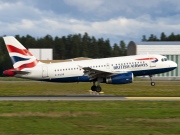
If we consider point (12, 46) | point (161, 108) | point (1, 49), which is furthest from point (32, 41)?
point (161, 108)

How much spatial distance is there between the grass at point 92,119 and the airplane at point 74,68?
14.6 metres

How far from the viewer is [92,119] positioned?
2012 cm

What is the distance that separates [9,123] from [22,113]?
3610 mm

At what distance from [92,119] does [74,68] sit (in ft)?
71.2

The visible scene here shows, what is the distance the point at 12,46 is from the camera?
41.2 meters

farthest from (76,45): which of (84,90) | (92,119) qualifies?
(92,119)

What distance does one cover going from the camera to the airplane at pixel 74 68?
4106 centimetres

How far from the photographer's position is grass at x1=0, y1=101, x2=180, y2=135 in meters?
16.7

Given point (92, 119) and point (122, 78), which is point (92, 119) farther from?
point (122, 78)

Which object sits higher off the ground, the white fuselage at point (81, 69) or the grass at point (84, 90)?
the white fuselage at point (81, 69)

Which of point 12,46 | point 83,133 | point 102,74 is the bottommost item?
point 83,133

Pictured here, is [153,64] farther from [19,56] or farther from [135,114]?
[135,114]

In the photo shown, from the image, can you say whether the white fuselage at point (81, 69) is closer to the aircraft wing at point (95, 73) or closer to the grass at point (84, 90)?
the aircraft wing at point (95, 73)

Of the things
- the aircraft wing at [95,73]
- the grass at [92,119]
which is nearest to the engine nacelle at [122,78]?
the aircraft wing at [95,73]
